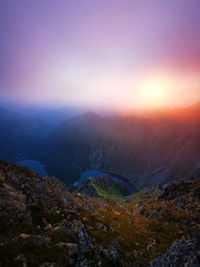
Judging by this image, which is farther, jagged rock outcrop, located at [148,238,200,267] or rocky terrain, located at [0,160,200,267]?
A: rocky terrain, located at [0,160,200,267]

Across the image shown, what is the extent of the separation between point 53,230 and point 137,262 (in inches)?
606

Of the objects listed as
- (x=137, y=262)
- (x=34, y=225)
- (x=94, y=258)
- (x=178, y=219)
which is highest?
(x=94, y=258)

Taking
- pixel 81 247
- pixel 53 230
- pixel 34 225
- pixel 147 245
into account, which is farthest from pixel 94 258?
pixel 147 245

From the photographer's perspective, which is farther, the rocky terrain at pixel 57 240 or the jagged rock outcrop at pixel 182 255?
the rocky terrain at pixel 57 240

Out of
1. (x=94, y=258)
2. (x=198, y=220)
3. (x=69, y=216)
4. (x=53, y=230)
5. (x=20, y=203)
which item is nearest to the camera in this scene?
(x=94, y=258)

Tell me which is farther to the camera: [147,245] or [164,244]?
[164,244]

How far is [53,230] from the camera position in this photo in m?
27.8

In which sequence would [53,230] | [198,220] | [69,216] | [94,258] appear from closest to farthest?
[94,258], [53,230], [69,216], [198,220]

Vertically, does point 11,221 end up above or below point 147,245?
above

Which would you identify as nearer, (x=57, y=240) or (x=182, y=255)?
(x=182, y=255)

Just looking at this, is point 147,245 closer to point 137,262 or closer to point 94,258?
point 137,262

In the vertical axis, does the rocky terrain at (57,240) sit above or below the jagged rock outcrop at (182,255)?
below

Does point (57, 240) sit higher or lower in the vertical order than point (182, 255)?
lower

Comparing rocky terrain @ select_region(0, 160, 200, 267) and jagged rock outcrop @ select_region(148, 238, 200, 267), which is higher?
jagged rock outcrop @ select_region(148, 238, 200, 267)
